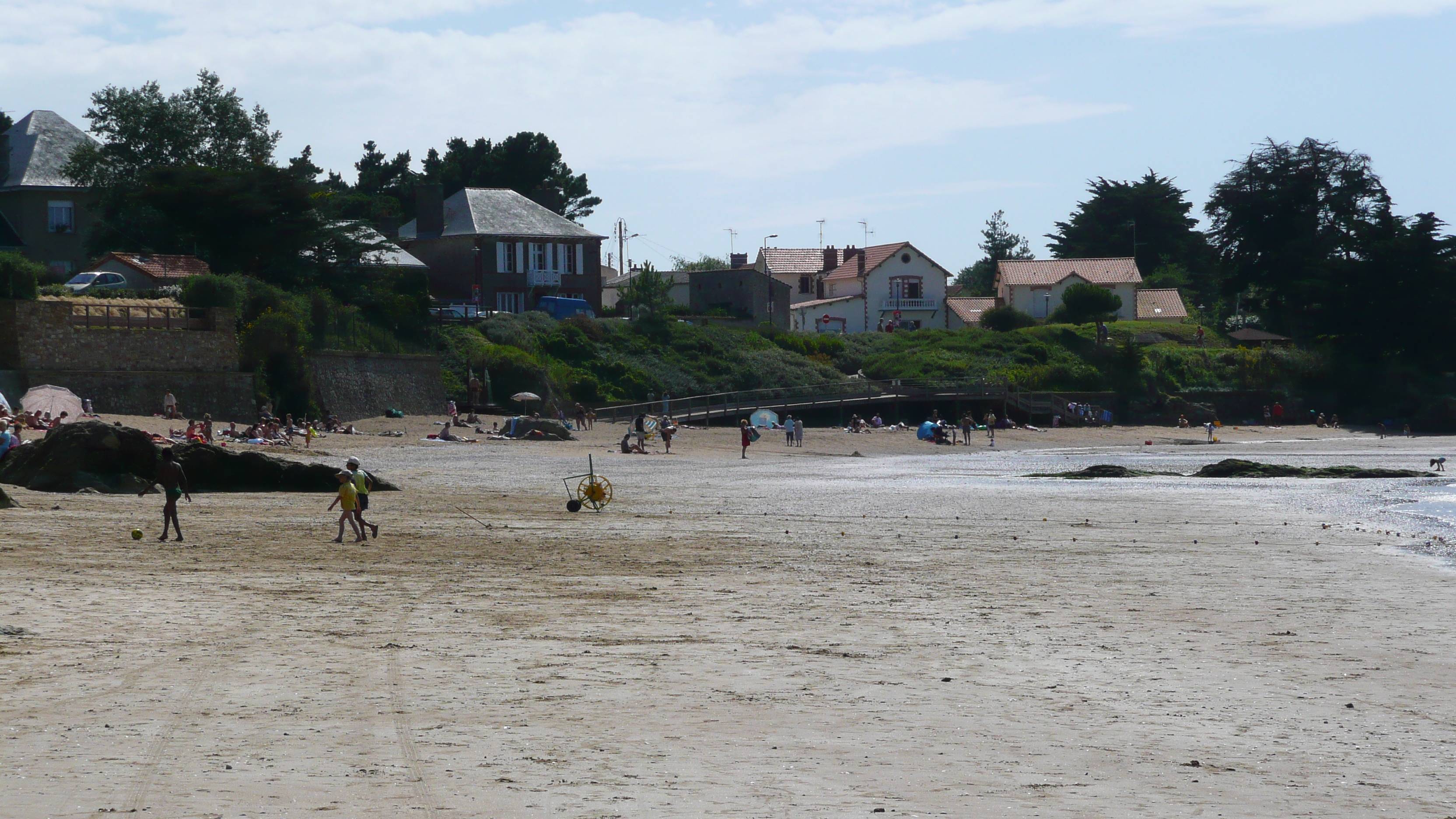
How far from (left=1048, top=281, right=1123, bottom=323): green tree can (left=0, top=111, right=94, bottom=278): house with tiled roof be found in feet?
168

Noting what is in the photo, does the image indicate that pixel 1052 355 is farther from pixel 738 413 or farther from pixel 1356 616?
pixel 1356 616

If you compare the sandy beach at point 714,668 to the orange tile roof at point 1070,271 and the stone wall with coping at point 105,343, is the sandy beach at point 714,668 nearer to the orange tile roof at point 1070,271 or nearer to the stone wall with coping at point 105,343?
the stone wall with coping at point 105,343

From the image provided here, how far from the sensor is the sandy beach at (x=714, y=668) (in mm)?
6621

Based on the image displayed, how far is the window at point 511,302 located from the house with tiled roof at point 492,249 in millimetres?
32

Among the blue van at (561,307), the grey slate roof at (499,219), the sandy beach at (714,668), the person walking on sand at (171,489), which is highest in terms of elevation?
the grey slate roof at (499,219)

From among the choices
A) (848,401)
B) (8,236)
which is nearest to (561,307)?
(848,401)

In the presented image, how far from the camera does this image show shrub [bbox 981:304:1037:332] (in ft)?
254

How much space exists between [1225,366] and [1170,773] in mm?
67911

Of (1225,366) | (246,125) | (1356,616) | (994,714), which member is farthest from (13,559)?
(1225,366)

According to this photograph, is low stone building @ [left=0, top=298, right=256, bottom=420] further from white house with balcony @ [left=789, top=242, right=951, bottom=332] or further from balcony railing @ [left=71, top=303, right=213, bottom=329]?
white house with balcony @ [left=789, top=242, right=951, bottom=332]

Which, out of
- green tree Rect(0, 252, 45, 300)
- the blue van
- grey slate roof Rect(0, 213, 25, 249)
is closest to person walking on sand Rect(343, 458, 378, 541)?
green tree Rect(0, 252, 45, 300)

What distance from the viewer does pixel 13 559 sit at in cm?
1359

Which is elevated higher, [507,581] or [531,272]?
[531,272]

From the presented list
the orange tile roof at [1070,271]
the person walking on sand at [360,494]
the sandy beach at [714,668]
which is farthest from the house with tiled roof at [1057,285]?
the person walking on sand at [360,494]
